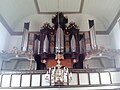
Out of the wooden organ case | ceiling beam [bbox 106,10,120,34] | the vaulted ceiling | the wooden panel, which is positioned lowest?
the wooden panel

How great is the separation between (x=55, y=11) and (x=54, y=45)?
237 cm

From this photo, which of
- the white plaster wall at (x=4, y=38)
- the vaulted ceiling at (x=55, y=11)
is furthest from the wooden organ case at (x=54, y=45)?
the white plaster wall at (x=4, y=38)

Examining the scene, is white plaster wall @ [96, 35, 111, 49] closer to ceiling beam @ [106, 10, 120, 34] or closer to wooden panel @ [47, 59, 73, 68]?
ceiling beam @ [106, 10, 120, 34]

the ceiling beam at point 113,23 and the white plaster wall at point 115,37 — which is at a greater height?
the ceiling beam at point 113,23

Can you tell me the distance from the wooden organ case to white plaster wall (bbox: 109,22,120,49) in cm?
134

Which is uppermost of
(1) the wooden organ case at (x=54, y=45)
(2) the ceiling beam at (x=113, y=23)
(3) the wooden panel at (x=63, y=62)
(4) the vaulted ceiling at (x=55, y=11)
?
(4) the vaulted ceiling at (x=55, y=11)

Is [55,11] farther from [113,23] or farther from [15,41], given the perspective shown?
[113,23]

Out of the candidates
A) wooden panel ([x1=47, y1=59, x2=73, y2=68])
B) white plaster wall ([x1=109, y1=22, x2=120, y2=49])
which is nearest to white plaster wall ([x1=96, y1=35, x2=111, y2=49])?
white plaster wall ([x1=109, y1=22, x2=120, y2=49])

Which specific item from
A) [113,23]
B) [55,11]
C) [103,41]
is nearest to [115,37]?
[113,23]

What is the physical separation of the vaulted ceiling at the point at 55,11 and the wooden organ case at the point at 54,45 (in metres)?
0.75

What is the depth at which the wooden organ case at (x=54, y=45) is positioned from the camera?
28.2 ft

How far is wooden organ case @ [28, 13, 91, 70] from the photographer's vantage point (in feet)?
28.2

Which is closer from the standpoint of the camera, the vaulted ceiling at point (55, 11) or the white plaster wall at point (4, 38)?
the vaulted ceiling at point (55, 11)

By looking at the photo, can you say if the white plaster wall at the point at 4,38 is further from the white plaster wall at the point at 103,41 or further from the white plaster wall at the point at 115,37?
the white plaster wall at the point at 115,37
